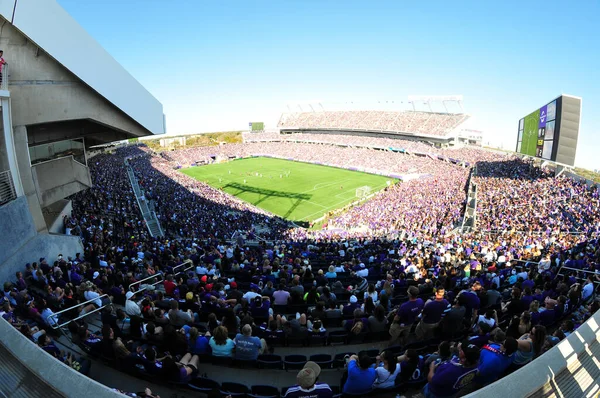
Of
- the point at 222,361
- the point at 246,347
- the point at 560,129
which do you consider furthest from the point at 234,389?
the point at 560,129

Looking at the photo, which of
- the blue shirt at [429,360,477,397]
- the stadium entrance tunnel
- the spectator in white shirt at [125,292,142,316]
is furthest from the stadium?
the stadium entrance tunnel

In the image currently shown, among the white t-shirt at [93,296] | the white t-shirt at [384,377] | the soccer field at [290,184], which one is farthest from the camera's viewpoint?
the soccer field at [290,184]

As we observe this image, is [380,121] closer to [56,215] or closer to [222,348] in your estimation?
[56,215]

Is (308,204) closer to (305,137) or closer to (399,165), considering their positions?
(399,165)

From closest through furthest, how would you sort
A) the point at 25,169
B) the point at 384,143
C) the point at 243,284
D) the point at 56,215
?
the point at 243,284 < the point at 25,169 < the point at 56,215 < the point at 384,143

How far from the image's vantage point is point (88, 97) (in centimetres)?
1212

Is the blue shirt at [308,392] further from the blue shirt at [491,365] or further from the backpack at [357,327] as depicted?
the backpack at [357,327]

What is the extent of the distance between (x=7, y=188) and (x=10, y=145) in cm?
128

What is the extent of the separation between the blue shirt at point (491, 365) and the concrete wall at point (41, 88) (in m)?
13.3

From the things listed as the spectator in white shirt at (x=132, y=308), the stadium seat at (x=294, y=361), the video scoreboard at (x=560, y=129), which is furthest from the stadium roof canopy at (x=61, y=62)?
the video scoreboard at (x=560, y=129)

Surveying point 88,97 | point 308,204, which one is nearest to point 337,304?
point 88,97

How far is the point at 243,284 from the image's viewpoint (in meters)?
8.94

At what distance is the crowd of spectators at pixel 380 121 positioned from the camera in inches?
2621

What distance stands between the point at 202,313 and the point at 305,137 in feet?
273
